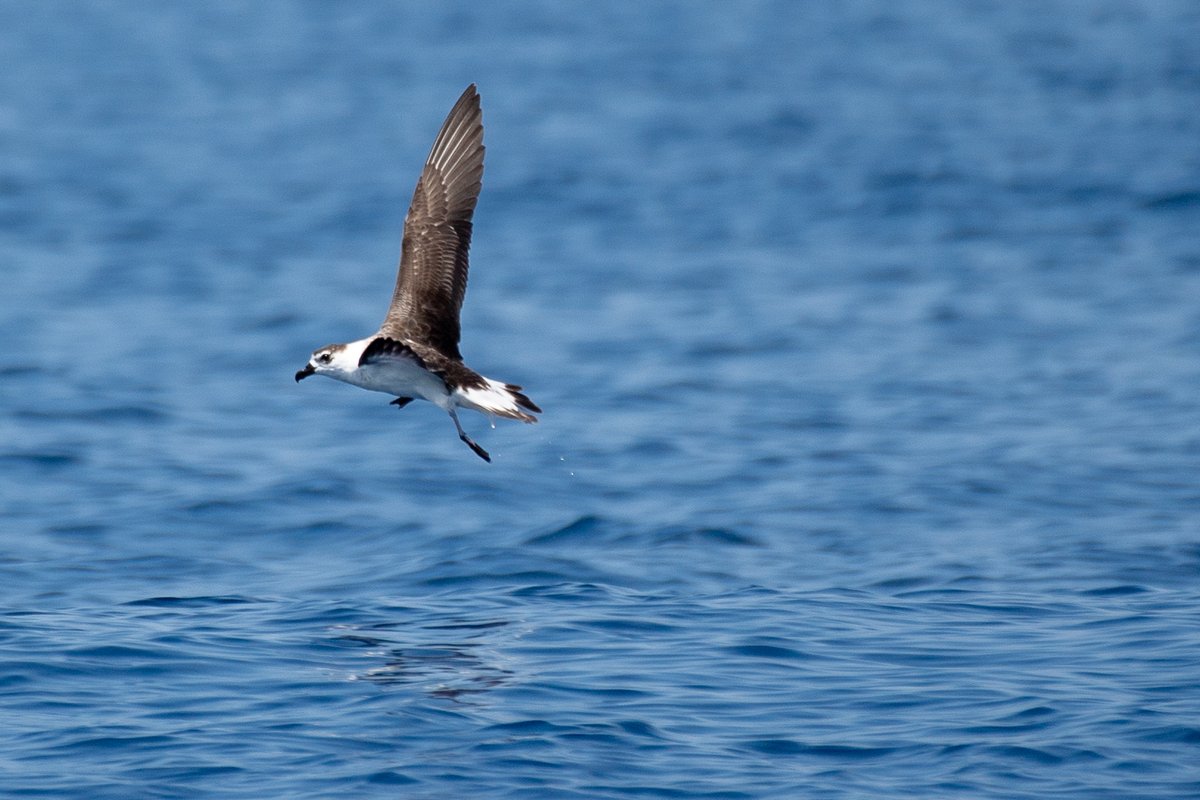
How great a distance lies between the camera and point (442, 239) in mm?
11094

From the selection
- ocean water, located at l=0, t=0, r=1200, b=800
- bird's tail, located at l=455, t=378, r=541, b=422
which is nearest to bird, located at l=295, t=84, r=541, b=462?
bird's tail, located at l=455, t=378, r=541, b=422

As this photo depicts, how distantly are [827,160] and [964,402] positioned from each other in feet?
37.4

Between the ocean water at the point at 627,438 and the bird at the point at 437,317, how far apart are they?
146 cm

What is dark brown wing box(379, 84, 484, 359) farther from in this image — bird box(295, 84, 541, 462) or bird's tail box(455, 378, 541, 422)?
bird's tail box(455, 378, 541, 422)

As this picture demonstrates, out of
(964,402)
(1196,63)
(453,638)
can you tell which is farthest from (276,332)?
(1196,63)

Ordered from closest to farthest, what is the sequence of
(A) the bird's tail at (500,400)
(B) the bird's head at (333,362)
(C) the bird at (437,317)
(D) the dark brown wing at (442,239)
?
1. (A) the bird's tail at (500,400)
2. (C) the bird at (437,317)
3. (B) the bird's head at (333,362)
4. (D) the dark brown wing at (442,239)

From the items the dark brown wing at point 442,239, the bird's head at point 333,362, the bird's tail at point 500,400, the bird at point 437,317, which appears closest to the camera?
the bird's tail at point 500,400

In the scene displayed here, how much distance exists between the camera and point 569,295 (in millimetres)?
20312

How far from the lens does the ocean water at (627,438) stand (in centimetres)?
855

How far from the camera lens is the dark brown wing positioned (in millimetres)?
10570

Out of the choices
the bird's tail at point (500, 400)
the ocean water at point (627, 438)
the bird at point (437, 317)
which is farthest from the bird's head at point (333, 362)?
the ocean water at point (627, 438)

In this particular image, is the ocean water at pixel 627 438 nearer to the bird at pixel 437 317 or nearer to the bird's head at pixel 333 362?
the bird at pixel 437 317

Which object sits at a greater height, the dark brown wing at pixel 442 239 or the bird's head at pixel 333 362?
the dark brown wing at pixel 442 239

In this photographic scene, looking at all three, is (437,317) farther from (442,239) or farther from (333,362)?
(333,362)
